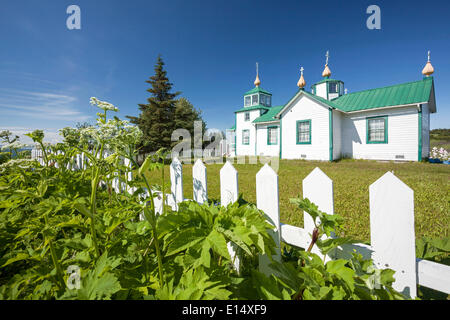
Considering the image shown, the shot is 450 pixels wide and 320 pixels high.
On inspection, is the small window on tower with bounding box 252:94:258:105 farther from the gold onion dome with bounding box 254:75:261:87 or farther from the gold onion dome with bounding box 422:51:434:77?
the gold onion dome with bounding box 422:51:434:77

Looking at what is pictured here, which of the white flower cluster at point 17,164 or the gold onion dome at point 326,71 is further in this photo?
the gold onion dome at point 326,71

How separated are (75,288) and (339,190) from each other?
201 inches

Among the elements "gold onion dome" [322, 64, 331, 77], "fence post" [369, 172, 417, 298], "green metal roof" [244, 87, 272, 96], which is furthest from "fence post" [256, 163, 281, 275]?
"green metal roof" [244, 87, 272, 96]

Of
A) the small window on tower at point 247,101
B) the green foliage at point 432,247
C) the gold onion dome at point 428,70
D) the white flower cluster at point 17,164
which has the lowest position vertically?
the green foliage at point 432,247

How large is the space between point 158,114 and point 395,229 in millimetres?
18489

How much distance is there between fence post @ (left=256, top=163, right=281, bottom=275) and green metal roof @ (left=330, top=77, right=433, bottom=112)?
42.2 feet

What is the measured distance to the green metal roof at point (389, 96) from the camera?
32.7 ft

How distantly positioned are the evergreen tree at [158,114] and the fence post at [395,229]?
54.8 feet

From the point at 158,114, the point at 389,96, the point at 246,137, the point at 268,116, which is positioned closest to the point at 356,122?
the point at 389,96

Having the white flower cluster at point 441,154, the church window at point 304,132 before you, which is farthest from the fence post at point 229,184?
the white flower cluster at point 441,154

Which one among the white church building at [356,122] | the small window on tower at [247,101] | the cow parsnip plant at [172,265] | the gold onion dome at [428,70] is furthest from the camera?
the small window on tower at [247,101]

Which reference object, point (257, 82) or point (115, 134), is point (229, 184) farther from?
point (257, 82)

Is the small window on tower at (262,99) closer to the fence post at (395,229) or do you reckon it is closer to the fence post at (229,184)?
the fence post at (229,184)

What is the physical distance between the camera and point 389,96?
1100cm
